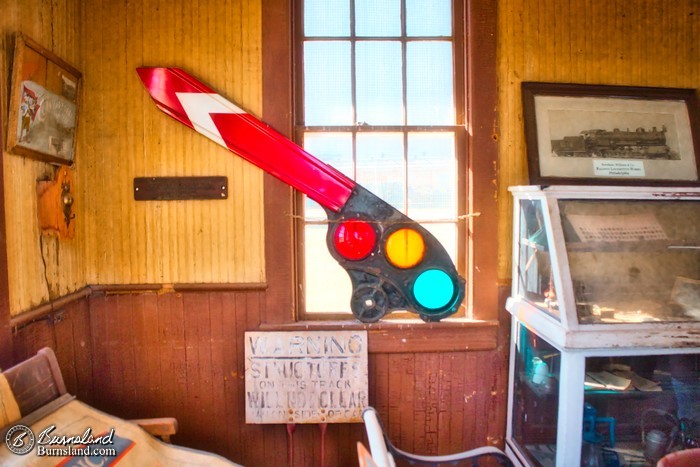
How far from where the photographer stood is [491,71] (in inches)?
103

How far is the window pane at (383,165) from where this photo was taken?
270 centimetres

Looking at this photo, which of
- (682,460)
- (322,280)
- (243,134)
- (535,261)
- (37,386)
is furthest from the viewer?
(322,280)

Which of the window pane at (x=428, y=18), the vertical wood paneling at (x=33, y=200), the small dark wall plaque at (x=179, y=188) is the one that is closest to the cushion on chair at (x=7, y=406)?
the vertical wood paneling at (x=33, y=200)

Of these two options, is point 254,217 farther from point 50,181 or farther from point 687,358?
point 687,358

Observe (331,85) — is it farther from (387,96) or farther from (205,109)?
(205,109)

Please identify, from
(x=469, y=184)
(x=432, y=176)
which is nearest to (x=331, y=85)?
(x=432, y=176)

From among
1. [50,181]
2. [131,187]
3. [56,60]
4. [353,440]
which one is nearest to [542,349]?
[353,440]

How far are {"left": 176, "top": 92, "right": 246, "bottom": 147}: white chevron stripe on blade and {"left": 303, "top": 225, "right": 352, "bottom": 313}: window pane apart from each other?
820mm

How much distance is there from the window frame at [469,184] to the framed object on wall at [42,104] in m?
1.03

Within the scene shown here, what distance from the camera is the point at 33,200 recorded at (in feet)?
7.30

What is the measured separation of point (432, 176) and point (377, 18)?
100 centimetres

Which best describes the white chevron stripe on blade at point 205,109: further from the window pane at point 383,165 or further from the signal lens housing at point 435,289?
the signal lens housing at point 435,289

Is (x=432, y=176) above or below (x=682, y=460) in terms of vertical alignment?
above

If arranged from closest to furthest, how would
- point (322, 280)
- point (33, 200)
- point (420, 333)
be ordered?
point (33, 200), point (420, 333), point (322, 280)
